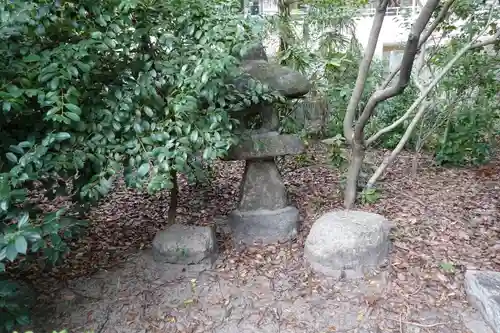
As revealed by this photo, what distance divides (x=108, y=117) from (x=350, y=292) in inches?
69.4

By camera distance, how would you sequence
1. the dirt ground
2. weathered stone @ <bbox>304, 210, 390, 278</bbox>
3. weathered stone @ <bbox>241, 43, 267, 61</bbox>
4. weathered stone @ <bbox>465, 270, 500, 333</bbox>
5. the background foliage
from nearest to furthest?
the background foliage < weathered stone @ <bbox>465, 270, 500, 333</bbox> < the dirt ground < weathered stone @ <bbox>304, 210, 390, 278</bbox> < weathered stone @ <bbox>241, 43, 267, 61</bbox>

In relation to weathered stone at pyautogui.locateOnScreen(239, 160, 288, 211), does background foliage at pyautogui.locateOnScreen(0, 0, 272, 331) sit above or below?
above

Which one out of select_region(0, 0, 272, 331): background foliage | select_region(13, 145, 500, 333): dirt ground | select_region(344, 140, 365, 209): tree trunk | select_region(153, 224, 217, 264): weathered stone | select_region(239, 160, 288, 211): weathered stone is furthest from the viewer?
select_region(344, 140, 365, 209): tree trunk

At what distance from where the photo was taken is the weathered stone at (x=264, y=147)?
9.34 feet

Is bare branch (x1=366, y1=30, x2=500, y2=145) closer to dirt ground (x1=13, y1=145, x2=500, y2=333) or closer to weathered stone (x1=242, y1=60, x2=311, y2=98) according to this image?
dirt ground (x1=13, y1=145, x2=500, y2=333)

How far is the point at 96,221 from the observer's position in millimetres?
3467

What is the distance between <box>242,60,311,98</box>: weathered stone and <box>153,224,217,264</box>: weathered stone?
1.12 metres

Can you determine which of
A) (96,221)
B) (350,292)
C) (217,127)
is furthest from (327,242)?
(96,221)

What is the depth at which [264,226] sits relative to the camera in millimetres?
3027

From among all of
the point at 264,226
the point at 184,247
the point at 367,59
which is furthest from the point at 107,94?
the point at 367,59

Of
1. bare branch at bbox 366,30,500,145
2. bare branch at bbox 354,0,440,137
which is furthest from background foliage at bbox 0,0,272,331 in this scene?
bare branch at bbox 366,30,500,145

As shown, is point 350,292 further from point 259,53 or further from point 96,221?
point 96,221

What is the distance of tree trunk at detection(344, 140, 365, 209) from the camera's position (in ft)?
10.6

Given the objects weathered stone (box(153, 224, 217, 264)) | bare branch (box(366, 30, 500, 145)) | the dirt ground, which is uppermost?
bare branch (box(366, 30, 500, 145))
